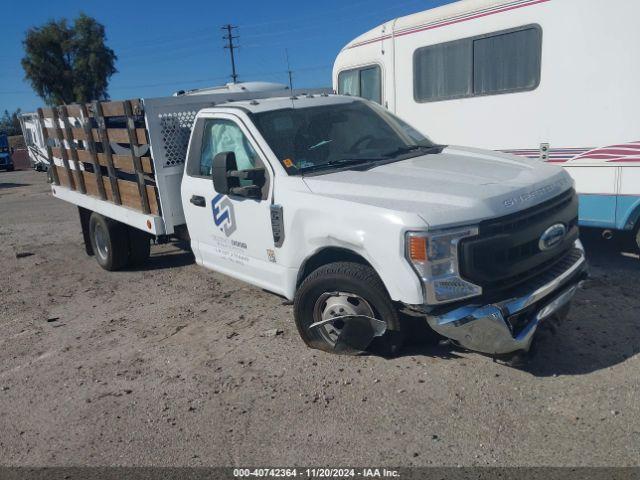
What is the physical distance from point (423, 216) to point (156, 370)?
2492mm

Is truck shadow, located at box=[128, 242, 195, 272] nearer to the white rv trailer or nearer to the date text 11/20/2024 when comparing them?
the white rv trailer

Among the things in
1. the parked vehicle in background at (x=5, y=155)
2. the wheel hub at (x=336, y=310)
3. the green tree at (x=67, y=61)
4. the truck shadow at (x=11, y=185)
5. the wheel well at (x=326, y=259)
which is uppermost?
the green tree at (x=67, y=61)

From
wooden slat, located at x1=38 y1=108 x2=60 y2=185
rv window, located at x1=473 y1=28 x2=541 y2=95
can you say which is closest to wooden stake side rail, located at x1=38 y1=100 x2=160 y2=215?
wooden slat, located at x1=38 y1=108 x2=60 y2=185

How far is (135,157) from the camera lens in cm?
594

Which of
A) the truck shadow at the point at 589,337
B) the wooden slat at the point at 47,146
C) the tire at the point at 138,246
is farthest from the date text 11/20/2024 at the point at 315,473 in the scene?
the wooden slat at the point at 47,146

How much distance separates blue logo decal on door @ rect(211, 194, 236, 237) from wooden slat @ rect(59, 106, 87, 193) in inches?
138

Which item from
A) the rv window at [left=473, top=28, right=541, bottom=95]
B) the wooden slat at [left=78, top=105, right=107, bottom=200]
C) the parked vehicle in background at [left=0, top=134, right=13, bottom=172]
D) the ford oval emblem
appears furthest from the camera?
the parked vehicle in background at [left=0, top=134, right=13, bottom=172]

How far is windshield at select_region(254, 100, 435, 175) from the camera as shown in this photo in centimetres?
453

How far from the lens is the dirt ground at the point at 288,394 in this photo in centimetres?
322

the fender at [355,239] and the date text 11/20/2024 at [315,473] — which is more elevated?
the fender at [355,239]

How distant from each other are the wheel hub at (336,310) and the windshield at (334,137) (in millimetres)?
1027

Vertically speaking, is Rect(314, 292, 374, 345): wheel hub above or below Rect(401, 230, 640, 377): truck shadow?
above

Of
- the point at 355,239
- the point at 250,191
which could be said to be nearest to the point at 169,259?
the point at 250,191

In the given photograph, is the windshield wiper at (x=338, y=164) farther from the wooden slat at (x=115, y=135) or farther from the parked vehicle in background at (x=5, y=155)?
the parked vehicle in background at (x=5, y=155)
